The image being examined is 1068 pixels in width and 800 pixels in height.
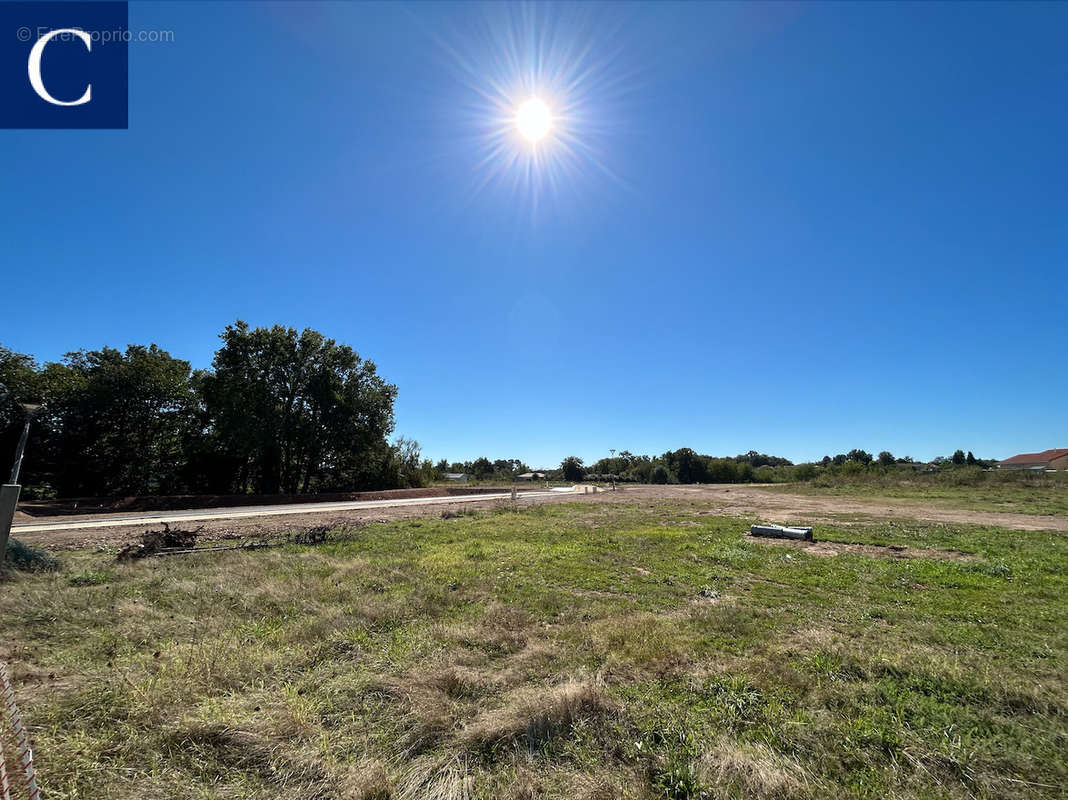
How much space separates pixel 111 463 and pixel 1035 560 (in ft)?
147

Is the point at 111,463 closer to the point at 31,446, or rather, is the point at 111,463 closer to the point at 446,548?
the point at 31,446

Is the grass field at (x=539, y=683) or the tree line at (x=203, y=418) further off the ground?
the tree line at (x=203, y=418)

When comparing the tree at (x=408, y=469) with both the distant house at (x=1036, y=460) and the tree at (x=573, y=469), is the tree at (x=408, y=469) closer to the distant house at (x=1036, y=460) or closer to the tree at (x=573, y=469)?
the tree at (x=573, y=469)

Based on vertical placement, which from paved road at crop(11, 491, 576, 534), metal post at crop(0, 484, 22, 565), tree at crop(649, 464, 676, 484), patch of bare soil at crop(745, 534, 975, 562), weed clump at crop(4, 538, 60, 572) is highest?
metal post at crop(0, 484, 22, 565)

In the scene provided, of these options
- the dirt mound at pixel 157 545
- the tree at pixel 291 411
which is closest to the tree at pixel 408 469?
the tree at pixel 291 411

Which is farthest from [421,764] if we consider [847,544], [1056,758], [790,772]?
[847,544]

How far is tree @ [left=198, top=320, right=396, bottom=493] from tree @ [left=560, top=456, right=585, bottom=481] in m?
49.6

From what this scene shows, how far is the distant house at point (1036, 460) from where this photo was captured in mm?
73875

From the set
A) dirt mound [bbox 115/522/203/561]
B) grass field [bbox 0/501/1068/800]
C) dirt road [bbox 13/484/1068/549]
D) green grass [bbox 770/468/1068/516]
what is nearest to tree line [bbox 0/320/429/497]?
dirt road [bbox 13/484/1068/549]

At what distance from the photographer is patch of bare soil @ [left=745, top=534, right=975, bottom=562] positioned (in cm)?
1124

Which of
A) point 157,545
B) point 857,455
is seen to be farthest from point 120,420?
point 857,455

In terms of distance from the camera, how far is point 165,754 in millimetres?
3381

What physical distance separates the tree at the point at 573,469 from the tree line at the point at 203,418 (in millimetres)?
50492

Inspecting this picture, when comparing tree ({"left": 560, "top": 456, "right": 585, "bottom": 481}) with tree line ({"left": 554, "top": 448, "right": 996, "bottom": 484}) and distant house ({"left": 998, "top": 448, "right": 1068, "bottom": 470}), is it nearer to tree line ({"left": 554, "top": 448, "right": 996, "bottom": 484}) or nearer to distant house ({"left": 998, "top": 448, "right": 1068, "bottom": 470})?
tree line ({"left": 554, "top": 448, "right": 996, "bottom": 484})
